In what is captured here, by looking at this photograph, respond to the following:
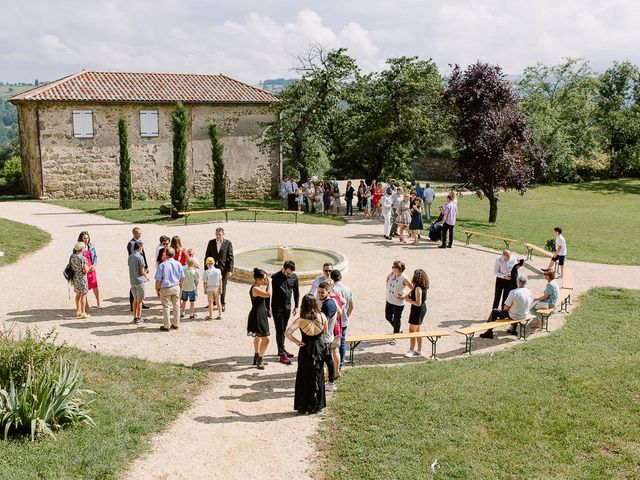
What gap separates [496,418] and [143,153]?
25998 mm

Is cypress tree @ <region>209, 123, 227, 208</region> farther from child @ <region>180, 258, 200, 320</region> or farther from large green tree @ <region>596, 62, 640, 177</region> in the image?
large green tree @ <region>596, 62, 640, 177</region>

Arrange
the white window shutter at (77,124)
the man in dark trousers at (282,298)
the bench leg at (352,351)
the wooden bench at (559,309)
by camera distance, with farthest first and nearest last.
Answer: the white window shutter at (77,124)
the wooden bench at (559,309)
the bench leg at (352,351)
the man in dark trousers at (282,298)

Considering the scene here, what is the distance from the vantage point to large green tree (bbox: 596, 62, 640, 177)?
45.0 meters

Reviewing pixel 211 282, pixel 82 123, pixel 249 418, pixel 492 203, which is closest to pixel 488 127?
pixel 492 203

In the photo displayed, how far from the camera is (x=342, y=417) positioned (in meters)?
7.92

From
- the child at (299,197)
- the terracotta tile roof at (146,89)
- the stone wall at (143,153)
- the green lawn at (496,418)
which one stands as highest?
the terracotta tile roof at (146,89)

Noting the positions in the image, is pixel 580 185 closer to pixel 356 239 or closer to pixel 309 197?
pixel 309 197

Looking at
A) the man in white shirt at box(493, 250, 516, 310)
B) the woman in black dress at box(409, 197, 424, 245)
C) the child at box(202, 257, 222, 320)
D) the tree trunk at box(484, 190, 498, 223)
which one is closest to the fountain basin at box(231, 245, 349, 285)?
the child at box(202, 257, 222, 320)

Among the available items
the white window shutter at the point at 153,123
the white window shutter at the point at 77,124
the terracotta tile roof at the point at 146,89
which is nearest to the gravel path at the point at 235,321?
the white window shutter at the point at 77,124

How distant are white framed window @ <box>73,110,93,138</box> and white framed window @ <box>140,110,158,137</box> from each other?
2.33m

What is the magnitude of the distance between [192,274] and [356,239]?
30.8 feet

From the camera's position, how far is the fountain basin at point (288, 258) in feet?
48.1

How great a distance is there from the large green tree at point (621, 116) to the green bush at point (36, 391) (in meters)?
45.1

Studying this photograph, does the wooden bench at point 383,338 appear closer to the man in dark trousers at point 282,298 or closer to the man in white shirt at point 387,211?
the man in dark trousers at point 282,298
